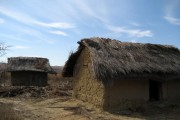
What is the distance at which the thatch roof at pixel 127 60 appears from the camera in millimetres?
13311

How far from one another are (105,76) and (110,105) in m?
1.61

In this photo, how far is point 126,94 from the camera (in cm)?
1431

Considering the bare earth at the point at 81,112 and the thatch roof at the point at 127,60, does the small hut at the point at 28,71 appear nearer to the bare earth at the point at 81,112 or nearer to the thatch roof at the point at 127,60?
the thatch roof at the point at 127,60

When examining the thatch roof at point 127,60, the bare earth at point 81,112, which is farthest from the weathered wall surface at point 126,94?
the thatch roof at point 127,60

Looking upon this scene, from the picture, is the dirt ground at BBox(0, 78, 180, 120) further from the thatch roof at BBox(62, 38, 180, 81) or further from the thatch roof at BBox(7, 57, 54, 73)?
the thatch roof at BBox(7, 57, 54, 73)

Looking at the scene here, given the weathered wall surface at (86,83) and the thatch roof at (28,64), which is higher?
the thatch roof at (28,64)

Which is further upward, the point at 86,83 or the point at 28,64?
the point at 28,64

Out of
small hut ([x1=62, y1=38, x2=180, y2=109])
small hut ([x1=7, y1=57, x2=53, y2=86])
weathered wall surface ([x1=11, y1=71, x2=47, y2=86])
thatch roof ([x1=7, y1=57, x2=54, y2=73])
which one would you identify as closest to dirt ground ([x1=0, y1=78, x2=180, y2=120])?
small hut ([x1=62, y1=38, x2=180, y2=109])

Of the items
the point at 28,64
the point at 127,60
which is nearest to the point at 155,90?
the point at 127,60

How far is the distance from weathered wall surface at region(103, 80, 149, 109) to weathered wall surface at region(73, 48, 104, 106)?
401 mm

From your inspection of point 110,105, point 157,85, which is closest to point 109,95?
point 110,105

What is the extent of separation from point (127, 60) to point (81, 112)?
10.9 ft

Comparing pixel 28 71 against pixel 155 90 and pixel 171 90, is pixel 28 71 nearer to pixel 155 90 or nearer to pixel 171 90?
pixel 155 90

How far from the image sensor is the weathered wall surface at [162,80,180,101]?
15992mm
